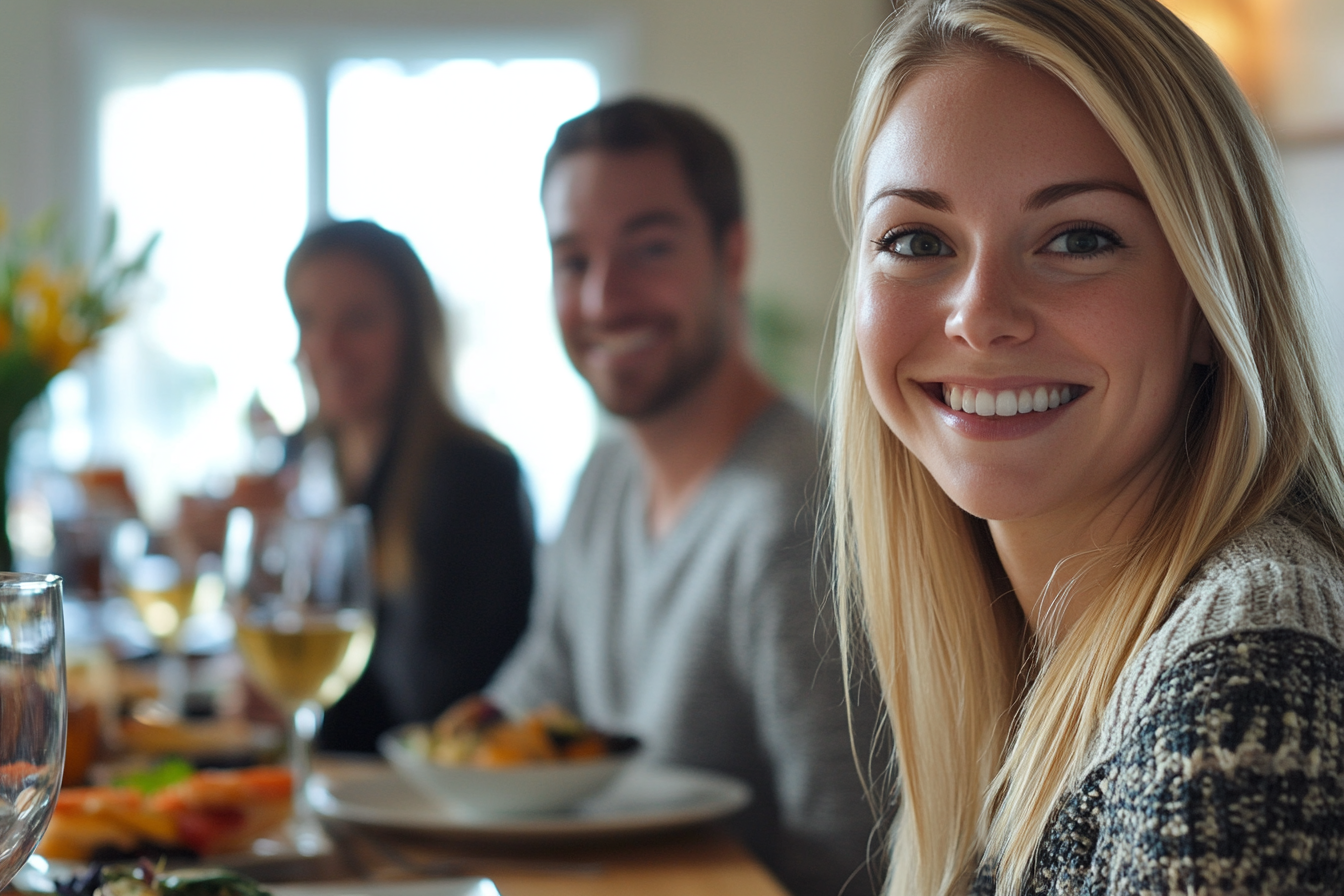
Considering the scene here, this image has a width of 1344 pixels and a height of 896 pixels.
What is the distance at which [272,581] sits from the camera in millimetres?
1223

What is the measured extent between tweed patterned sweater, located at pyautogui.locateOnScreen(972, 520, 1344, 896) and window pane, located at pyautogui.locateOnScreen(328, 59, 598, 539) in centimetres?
451

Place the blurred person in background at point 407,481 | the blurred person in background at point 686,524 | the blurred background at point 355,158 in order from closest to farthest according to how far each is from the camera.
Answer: the blurred person in background at point 686,524 < the blurred person in background at point 407,481 < the blurred background at point 355,158

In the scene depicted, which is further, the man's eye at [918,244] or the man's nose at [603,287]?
the man's nose at [603,287]

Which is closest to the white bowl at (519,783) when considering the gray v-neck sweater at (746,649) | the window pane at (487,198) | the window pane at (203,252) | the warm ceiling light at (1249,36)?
the gray v-neck sweater at (746,649)

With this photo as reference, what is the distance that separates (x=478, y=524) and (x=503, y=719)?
1164 millimetres

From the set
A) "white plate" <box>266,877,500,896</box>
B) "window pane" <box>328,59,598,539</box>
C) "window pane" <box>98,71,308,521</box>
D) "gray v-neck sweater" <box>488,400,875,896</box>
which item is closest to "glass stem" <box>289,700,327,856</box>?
"white plate" <box>266,877,500,896</box>

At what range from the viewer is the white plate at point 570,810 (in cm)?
109

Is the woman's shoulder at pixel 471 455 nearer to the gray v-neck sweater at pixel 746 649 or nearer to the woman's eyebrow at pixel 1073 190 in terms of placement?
the gray v-neck sweater at pixel 746 649

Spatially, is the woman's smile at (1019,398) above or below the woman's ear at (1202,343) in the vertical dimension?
below

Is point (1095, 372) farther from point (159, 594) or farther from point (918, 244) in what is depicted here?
point (159, 594)

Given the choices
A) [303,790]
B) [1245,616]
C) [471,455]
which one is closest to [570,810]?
[303,790]

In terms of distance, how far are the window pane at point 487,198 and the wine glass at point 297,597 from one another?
12.6ft

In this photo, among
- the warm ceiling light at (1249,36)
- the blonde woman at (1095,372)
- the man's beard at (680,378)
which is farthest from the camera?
the warm ceiling light at (1249,36)

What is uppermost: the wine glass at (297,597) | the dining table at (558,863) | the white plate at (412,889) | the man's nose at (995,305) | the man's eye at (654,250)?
the man's eye at (654,250)
